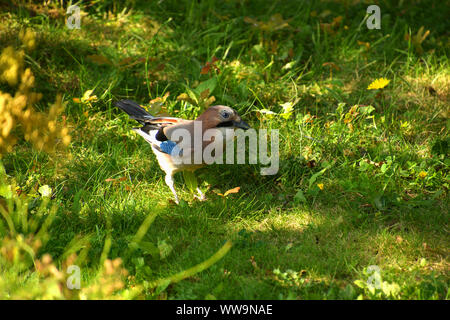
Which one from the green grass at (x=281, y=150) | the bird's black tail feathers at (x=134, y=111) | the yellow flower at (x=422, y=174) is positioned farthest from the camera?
the bird's black tail feathers at (x=134, y=111)

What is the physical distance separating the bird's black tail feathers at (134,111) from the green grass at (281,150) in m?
0.25

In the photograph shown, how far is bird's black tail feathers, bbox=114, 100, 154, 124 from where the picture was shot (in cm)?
441

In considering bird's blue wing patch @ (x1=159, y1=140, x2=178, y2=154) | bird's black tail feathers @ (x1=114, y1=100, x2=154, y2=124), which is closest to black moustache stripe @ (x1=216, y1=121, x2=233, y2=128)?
bird's blue wing patch @ (x1=159, y1=140, x2=178, y2=154)

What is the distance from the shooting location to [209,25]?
5719 millimetres

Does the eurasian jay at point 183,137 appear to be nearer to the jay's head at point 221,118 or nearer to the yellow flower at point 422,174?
the jay's head at point 221,118

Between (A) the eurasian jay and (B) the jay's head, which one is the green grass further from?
(B) the jay's head

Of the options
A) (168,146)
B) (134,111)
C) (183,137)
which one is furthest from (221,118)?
(134,111)

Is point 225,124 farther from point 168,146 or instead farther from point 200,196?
point 200,196

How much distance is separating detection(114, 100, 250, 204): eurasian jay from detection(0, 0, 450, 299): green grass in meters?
0.23

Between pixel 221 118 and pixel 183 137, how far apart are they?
333 mm

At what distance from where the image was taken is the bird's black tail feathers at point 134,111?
441 cm

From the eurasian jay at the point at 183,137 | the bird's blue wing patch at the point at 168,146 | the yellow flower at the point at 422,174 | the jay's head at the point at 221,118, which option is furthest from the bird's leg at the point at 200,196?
the yellow flower at the point at 422,174
